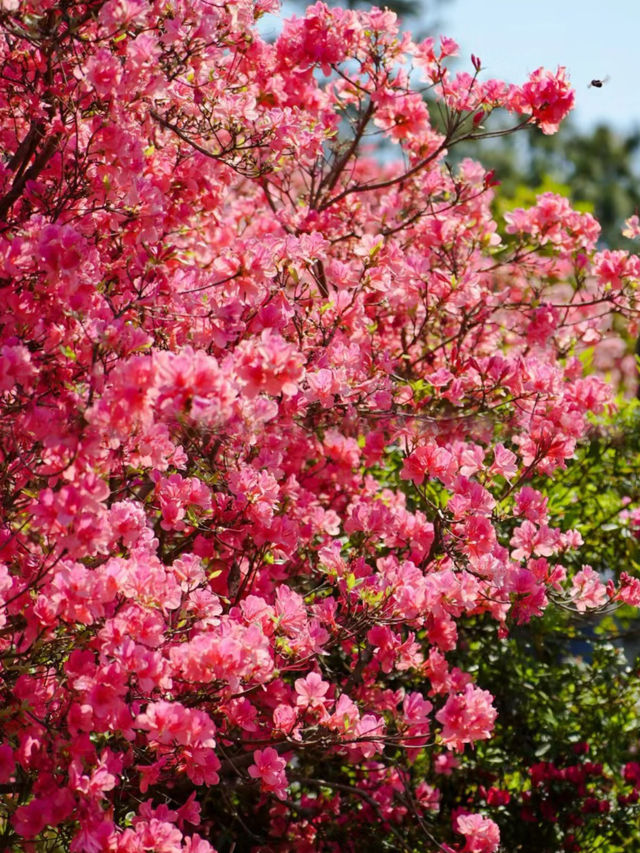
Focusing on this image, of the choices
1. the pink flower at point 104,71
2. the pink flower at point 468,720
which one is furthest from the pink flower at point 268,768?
the pink flower at point 104,71

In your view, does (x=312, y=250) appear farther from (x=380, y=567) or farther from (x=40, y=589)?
(x=40, y=589)

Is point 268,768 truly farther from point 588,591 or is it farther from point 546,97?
point 546,97

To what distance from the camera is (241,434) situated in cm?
242

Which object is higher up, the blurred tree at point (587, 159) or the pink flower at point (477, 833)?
the blurred tree at point (587, 159)

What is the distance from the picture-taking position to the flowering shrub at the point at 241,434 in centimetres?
216

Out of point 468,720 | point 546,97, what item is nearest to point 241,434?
point 468,720

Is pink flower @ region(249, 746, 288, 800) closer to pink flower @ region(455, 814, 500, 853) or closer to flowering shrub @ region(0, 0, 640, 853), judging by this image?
flowering shrub @ region(0, 0, 640, 853)

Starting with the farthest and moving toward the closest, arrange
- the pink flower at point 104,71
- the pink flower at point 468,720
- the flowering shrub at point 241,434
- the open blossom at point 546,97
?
1. the open blossom at point 546,97
2. the pink flower at point 468,720
3. the pink flower at point 104,71
4. the flowering shrub at point 241,434

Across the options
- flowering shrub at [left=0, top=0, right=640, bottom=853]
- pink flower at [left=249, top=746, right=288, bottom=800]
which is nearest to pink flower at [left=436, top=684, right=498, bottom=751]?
flowering shrub at [left=0, top=0, right=640, bottom=853]

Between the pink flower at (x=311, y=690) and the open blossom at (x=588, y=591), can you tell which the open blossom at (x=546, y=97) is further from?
the pink flower at (x=311, y=690)

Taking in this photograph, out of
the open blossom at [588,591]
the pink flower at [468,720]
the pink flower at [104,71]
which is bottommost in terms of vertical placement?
the pink flower at [468,720]

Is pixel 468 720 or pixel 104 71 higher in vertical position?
pixel 104 71

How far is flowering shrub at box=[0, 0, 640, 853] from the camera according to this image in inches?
85.2

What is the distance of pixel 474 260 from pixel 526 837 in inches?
90.0
